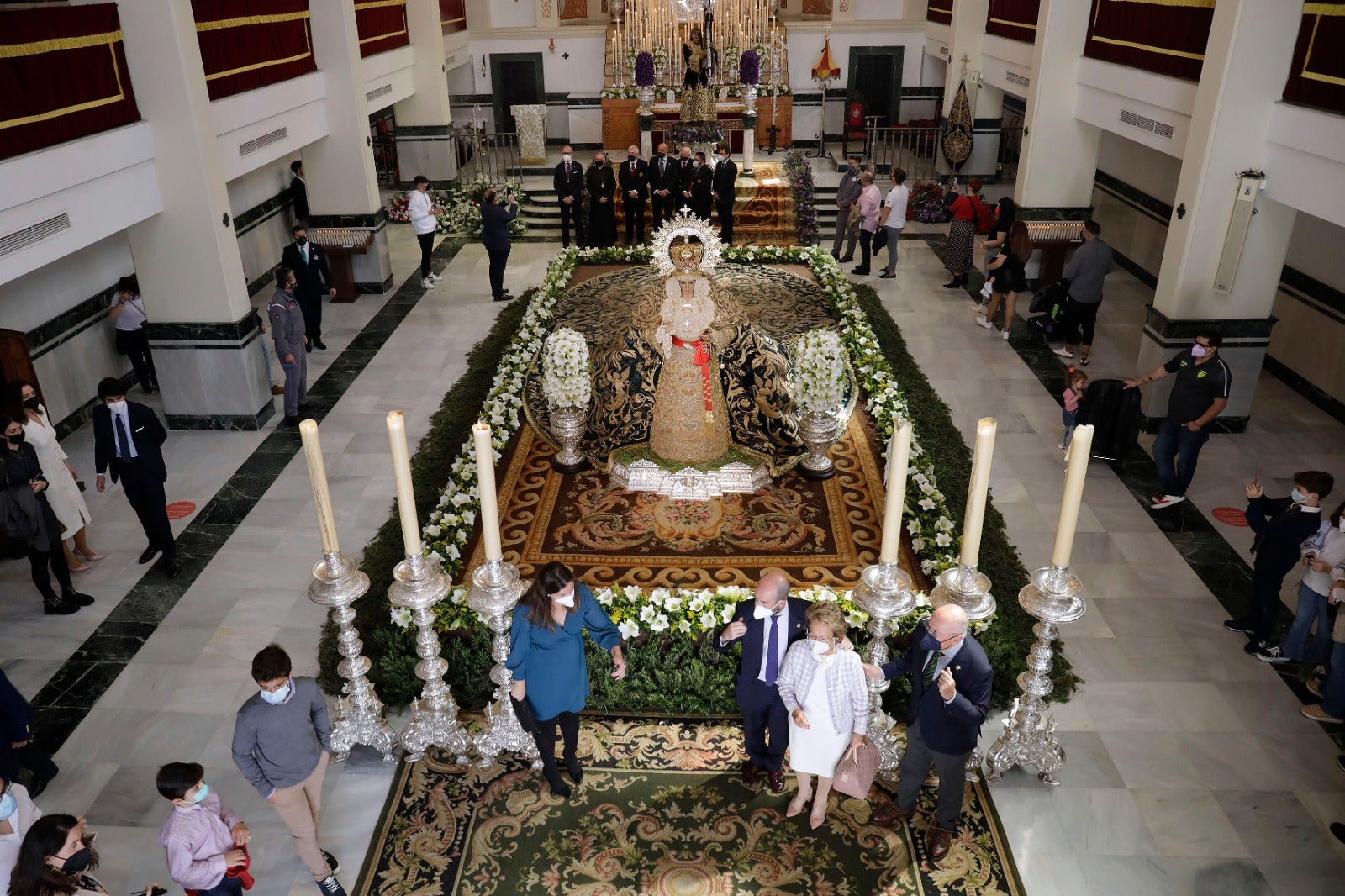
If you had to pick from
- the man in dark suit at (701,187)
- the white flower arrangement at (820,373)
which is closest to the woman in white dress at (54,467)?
the white flower arrangement at (820,373)

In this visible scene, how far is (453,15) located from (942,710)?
19.5 meters

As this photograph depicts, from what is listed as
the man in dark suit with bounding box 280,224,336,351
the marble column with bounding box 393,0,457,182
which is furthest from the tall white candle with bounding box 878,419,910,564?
the marble column with bounding box 393,0,457,182

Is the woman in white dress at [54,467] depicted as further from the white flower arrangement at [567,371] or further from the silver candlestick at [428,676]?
the white flower arrangement at [567,371]

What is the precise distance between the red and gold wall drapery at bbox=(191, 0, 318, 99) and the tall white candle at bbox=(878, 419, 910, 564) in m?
8.39

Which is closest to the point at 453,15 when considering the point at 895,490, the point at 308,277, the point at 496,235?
the point at 496,235

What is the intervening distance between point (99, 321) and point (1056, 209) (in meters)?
12.1

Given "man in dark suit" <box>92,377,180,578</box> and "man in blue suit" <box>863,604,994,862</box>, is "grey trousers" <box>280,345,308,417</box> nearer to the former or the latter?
"man in dark suit" <box>92,377,180,578</box>

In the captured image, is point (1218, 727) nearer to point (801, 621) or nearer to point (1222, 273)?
point (801, 621)

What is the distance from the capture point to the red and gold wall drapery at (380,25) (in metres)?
14.1

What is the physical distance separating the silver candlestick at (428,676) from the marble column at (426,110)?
14.2 metres

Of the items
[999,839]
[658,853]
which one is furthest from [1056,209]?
[658,853]

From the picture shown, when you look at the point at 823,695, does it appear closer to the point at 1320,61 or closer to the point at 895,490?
the point at 895,490

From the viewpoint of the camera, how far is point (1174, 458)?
8477 millimetres

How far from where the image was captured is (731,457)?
8273 mm
